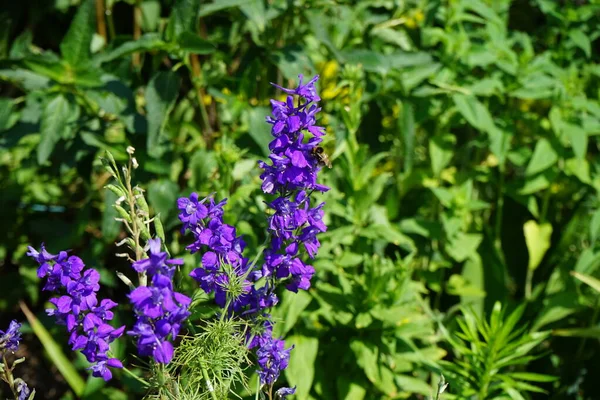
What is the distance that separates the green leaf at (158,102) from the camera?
211 centimetres

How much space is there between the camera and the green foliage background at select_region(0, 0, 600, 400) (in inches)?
81.4

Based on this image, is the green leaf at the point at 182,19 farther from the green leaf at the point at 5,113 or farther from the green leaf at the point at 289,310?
the green leaf at the point at 289,310

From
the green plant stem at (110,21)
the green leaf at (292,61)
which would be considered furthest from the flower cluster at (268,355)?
the green plant stem at (110,21)

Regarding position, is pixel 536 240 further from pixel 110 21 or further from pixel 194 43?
pixel 110 21

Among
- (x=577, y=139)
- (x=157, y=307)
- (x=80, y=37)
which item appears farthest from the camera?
(x=577, y=139)

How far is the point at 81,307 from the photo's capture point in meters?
1.24

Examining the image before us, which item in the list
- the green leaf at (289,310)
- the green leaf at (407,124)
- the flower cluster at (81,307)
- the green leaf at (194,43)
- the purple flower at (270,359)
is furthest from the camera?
the green leaf at (407,124)

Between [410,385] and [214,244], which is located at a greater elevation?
[214,244]

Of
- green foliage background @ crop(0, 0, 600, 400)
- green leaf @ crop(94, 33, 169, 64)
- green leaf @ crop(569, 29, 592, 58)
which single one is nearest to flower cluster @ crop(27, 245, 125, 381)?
green foliage background @ crop(0, 0, 600, 400)

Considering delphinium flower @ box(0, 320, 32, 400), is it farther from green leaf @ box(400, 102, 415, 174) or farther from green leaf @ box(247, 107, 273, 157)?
green leaf @ box(400, 102, 415, 174)

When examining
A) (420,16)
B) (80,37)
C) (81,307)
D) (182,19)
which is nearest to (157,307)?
(81,307)

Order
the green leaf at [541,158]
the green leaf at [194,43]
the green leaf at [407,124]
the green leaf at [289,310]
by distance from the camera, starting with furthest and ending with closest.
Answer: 1. the green leaf at [541,158]
2. the green leaf at [407,124]
3. the green leaf at [194,43]
4. the green leaf at [289,310]

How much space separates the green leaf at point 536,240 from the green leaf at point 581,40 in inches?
24.7

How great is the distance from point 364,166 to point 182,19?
0.68m
